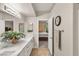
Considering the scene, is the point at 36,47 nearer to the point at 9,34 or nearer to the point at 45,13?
the point at 45,13

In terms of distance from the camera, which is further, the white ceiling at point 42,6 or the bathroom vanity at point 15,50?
the white ceiling at point 42,6

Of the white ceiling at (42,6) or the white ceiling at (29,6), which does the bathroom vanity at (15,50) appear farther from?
the white ceiling at (42,6)

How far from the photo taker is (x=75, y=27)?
1.93 meters

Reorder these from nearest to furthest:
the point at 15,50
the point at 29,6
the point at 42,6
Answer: the point at 15,50 → the point at 29,6 → the point at 42,6

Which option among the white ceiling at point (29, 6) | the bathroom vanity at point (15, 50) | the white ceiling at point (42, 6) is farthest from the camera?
A: the white ceiling at point (42, 6)

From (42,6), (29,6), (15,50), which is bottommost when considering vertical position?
(15,50)

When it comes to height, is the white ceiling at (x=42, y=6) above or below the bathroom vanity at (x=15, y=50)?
above

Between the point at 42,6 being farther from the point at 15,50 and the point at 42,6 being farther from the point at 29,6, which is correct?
the point at 15,50

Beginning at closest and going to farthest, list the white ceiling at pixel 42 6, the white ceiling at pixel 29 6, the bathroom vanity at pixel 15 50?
the bathroom vanity at pixel 15 50, the white ceiling at pixel 29 6, the white ceiling at pixel 42 6

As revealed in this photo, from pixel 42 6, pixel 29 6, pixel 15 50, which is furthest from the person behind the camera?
pixel 42 6

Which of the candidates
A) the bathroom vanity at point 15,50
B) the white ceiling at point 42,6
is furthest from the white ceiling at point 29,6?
the bathroom vanity at point 15,50

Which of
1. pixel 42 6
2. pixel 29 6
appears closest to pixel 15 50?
pixel 29 6

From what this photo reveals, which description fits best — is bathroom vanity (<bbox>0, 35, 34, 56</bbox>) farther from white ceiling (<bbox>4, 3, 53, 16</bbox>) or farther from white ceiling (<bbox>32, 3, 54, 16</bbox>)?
white ceiling (<bbox>32, 3, 54, 16</bbox>)

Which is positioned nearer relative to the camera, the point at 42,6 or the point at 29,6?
the point at 29,6
